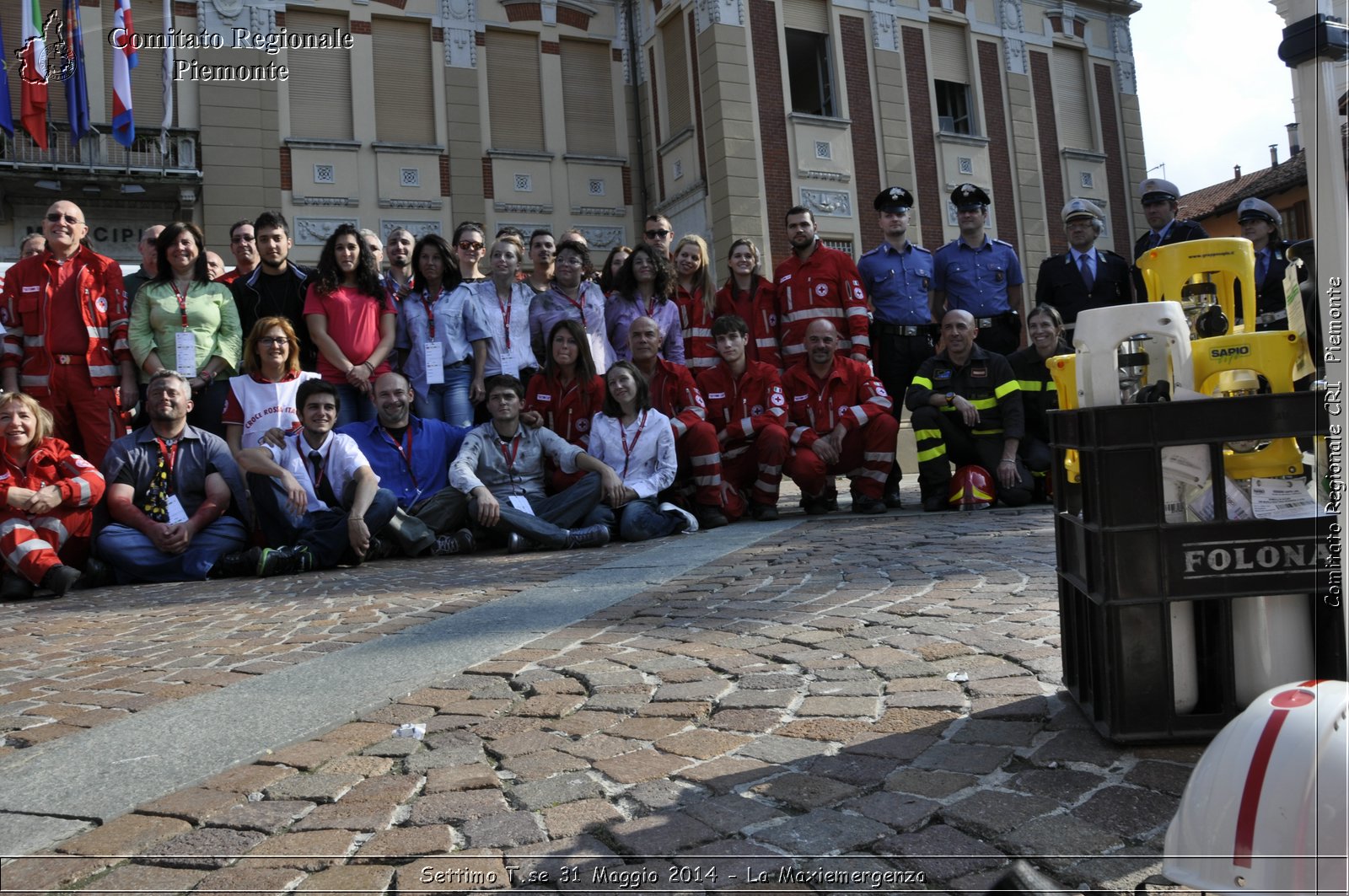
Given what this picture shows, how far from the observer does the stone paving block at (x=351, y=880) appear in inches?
76.9

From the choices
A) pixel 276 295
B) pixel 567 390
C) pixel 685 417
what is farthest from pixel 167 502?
pixel 685 417

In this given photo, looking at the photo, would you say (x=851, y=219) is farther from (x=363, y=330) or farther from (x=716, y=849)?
(x=716, y=849)

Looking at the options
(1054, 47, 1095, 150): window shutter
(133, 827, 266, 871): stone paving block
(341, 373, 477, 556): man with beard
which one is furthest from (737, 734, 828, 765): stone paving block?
(1054, 47, 1095, 150): window shutter

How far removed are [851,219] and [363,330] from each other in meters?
15.0

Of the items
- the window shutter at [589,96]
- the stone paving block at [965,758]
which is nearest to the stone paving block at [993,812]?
the stone paving block at [965,758]

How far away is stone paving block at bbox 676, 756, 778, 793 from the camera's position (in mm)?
2373

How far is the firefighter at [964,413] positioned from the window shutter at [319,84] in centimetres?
1512

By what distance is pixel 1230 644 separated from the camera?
7.93 feet

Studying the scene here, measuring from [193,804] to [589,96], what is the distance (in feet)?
71.0

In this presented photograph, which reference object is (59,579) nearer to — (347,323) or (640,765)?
(347,323)

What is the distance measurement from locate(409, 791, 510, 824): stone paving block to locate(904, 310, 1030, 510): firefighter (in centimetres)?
665

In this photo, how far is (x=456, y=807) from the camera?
2.32 metres

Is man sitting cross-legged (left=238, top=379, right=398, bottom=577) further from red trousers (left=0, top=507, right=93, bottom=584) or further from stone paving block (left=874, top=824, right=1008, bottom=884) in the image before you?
stone paving block (left=874, top=824, right=1008, bottom=884)

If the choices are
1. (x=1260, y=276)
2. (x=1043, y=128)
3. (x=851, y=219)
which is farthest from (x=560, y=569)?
(x=1043, y=128)
